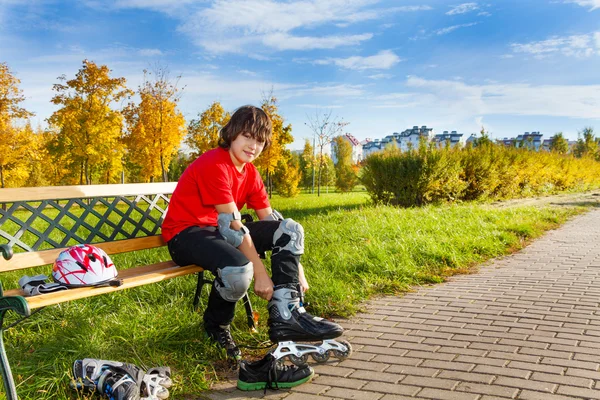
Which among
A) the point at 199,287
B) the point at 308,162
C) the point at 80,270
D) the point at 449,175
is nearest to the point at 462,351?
the point at 199,287

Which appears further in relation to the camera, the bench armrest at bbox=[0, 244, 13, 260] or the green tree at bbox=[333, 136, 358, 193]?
the green tree at bbox=[333, 136, 358, 193]

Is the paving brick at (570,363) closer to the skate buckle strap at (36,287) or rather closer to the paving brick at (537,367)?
the paving brick at (537,367)

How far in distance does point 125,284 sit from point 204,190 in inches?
30.7

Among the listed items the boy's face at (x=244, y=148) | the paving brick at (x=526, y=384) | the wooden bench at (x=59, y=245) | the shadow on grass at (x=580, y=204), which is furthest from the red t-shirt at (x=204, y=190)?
the shadow on grass at (x=580, y=204)

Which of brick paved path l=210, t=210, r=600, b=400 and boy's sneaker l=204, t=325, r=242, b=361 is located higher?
boy's sneaker l=204, t=325, r=242, b=361

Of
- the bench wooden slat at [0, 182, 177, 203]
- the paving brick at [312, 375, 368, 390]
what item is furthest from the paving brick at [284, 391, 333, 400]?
the bench wooden slat at [0, 182, 177, 203]

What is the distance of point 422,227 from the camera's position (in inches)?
314

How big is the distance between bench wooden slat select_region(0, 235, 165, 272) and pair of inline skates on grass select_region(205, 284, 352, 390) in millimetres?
1153

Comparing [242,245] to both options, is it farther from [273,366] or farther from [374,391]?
[374,391]

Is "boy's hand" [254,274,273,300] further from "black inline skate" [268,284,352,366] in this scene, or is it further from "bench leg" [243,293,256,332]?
"bench leg" [243,293,256,332]

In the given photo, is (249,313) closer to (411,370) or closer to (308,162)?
(411,370)

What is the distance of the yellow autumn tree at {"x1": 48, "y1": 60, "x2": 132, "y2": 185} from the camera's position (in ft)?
80.5

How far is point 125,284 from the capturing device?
3.09 metres

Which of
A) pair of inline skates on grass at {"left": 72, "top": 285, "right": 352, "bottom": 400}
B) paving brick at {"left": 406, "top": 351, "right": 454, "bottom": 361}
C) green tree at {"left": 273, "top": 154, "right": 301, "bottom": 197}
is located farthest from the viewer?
green tree at {"left": 273, "top": 154, "right": 301, "bottom": 197}
